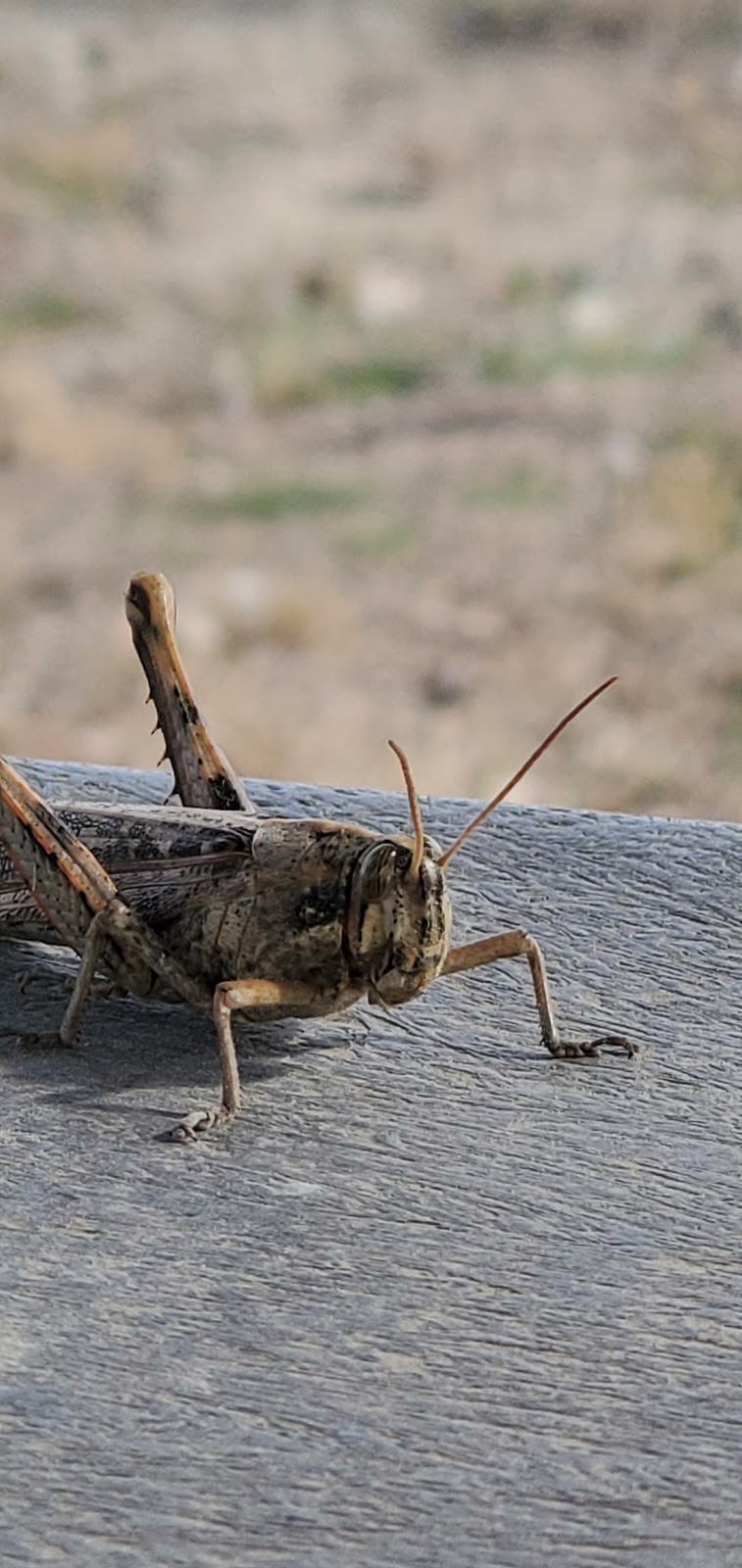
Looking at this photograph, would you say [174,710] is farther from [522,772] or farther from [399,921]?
[522,772]

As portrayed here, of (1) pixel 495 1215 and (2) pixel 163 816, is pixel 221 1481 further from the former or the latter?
(2) pixel 163 816

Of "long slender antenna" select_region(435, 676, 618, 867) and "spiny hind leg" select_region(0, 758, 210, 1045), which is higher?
"long slender antenna" select_region(435, 676, 618, 867)

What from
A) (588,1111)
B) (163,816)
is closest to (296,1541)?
(588,1111)

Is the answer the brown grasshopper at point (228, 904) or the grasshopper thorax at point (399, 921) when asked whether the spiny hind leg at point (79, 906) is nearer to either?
the brown grasshopper at point (228, 904)

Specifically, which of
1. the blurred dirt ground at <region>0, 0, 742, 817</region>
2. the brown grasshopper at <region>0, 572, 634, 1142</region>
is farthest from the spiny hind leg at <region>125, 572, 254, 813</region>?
the blurred dirt ground at <region>0, 0, 742, 817</region>

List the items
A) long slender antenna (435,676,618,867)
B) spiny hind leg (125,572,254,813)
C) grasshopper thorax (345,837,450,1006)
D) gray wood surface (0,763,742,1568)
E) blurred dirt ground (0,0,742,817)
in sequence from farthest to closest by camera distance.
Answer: blurred dirt ground (0,0,742,817) < spiny hind leg (125,572,254,813) < grasshopper thorax (345,837,450,1006) < long slender antenna (435,676,618,867) < gray wood surface (0,763,742,1568)

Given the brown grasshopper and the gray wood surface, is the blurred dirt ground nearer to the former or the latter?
the brown grasshopper

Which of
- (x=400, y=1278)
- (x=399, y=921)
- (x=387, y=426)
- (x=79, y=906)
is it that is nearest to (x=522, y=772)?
(x=399, y=921)

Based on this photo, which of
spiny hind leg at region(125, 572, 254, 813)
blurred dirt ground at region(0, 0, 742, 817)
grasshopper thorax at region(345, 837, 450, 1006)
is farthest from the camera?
blurred dirt ground at region(0, 0, 742, 817)
